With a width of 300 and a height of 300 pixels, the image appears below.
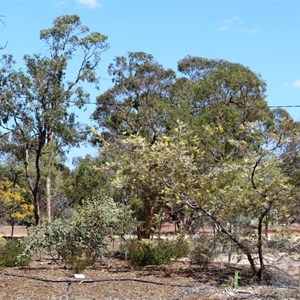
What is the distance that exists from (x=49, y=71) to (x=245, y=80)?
7.71m

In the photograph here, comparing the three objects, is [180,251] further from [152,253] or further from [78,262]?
[78,262]

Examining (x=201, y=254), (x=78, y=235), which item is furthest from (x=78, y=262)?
(x=201, y=254)

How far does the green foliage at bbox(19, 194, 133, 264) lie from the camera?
41.8 ft

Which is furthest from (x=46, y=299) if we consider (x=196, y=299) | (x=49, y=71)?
(x=49, y=71)

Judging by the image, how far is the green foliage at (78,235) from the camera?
41.8ft

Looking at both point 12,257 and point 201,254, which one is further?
point 12,257

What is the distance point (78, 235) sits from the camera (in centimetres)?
1282

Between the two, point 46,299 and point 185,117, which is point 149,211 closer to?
point 185,117

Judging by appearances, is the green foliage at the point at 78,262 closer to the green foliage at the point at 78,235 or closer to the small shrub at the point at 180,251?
the green foliage at the point at 78,235

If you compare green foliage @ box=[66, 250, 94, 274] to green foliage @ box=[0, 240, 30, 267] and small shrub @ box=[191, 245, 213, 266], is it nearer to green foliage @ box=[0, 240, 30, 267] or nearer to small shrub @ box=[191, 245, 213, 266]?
green foliage @ box=[0, 240, 30, 267]

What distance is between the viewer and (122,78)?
88.6 ft

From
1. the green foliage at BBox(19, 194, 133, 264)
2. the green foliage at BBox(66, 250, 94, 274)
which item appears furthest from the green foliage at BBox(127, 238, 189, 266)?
the green foliage at BBox(66, 250, 94, 274)

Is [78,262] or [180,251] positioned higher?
[180,251]

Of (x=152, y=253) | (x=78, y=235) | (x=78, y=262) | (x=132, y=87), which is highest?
(x=132, y=87)
